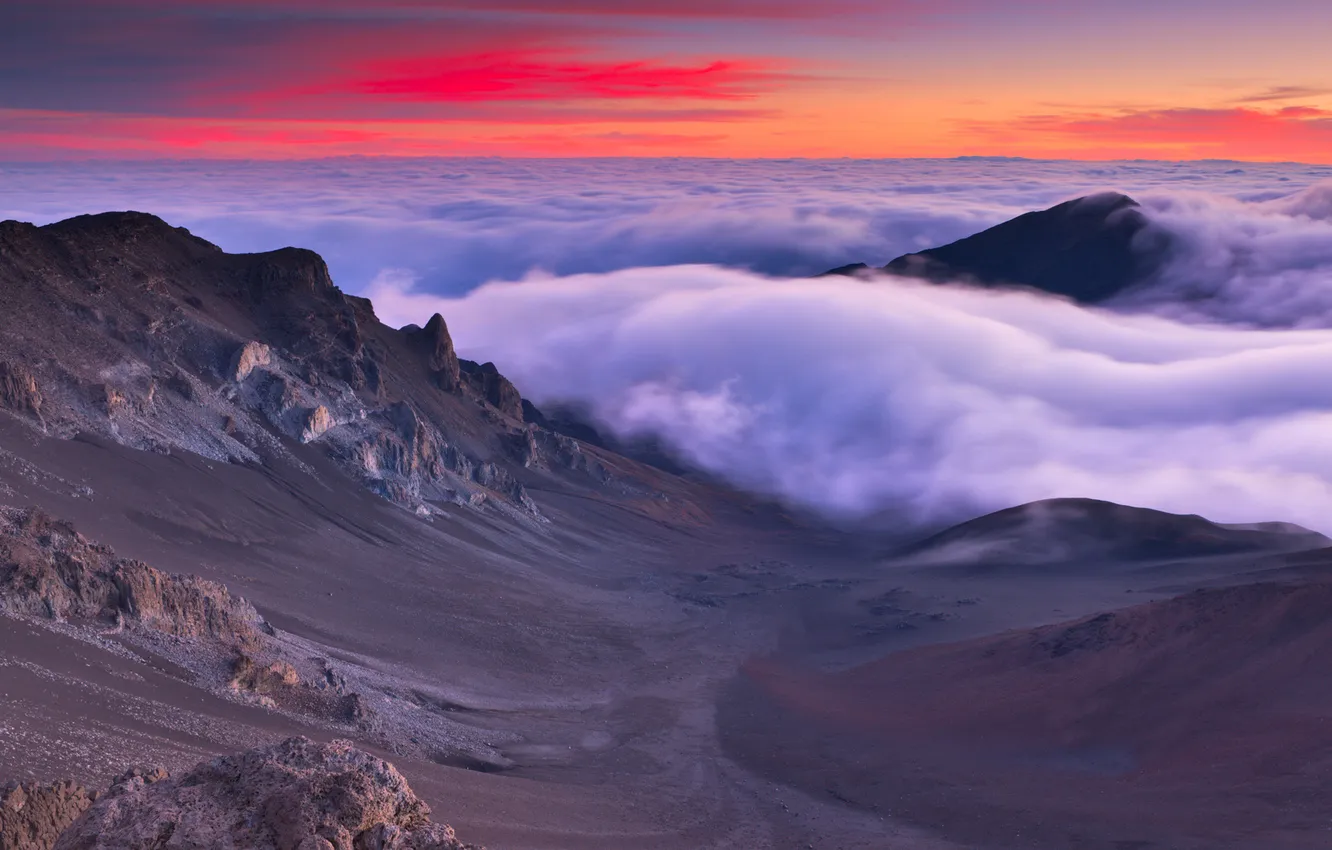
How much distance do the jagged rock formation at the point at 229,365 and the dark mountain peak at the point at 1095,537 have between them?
4297 centimetres

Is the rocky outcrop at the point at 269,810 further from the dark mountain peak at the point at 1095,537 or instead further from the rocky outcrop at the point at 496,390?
the rocky outcrop at the point at 496,390

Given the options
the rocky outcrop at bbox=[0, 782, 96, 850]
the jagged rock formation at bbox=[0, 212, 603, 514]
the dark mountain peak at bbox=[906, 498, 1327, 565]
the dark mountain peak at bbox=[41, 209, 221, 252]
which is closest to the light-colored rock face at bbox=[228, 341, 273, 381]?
the jagged rock formation at bbox=[0, 212, 603, 514]

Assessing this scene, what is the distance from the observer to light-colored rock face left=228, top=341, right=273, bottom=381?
299 ft

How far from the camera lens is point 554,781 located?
52594 millimetres

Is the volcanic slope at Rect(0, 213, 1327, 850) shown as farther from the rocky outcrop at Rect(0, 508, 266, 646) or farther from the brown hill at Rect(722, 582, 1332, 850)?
the brown hill at Rect(722, 582, 1332, 850)

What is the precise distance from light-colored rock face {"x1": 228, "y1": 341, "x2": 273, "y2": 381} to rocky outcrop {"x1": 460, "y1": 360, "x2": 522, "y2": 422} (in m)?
40.2

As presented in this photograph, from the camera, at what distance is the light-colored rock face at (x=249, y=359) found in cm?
9119

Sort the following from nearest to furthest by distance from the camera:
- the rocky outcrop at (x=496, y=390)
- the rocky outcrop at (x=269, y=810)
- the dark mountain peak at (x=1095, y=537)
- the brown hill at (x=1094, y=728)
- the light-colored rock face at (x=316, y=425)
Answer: the rocky outcrop at (x=269, y=810) < the brown hill at (x=1094, y=728) < the light-colored rock face at (x=316, y=425) < the dark mountain peak at (x=1095, y=537) < the rocky outcrop at (x=496, y=390)

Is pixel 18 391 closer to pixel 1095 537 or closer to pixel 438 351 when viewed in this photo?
pixel 438 351

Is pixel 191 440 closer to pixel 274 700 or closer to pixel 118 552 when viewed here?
pixel 118 552

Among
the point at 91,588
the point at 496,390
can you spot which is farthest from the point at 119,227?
the point at 91,588

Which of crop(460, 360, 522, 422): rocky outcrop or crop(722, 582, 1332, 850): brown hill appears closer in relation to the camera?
crop(722, 582, 1332, 850): brown hill

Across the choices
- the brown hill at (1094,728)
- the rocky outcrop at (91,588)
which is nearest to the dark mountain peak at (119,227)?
the rocky outcrop at (91,588)

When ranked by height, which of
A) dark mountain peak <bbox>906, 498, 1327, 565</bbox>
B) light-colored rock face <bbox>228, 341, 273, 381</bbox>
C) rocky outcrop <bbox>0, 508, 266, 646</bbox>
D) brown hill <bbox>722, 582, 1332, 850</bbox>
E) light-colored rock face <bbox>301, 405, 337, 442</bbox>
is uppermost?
light-colored rock face <bbox>228, 341, 273, 381</bbox>
